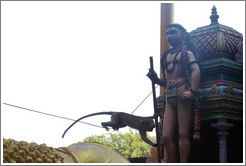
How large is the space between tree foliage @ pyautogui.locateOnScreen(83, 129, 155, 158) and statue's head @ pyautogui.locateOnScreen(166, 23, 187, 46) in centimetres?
1919

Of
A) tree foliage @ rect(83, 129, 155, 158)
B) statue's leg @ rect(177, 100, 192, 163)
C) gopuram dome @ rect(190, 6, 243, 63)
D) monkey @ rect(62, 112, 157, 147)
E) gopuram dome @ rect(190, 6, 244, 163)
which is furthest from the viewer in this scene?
tree foliage @ rect(83, 129, 155, 158)

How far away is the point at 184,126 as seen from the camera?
6633 mm

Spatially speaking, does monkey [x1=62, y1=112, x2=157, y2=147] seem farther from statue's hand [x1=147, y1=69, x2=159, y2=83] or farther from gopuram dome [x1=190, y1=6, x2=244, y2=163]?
gopuram dome [x1=190, y1=6, x2=244, y2=163]

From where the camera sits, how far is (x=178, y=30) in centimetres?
699

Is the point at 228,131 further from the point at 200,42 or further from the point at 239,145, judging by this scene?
the point at 200,42

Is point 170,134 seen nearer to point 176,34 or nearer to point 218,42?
point 176,34

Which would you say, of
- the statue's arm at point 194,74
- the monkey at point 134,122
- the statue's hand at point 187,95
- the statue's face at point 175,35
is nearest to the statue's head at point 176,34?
the statue's face at point 175,35

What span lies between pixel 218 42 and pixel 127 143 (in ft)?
67.6

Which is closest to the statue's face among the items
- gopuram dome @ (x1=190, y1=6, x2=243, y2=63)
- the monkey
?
gopuram dome @ (x1=190, y1=6, x2=243, y2=63)

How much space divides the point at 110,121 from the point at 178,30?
1.85 metres

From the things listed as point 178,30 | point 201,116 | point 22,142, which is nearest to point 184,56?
point 178,30

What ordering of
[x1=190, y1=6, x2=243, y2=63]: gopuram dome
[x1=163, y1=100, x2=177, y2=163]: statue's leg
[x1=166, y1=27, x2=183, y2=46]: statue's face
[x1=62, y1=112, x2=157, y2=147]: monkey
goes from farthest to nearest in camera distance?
[x1=190, y1=6, x2=243, y2=63]: gopuram dome < [x1=62, y1=112, x2=157, y2=147]: monkey < [x1=166, y1=27, x2=183, y2=46]: statue's face < [x1=163, y1=100, x2=177, y2=163]: statue's leg

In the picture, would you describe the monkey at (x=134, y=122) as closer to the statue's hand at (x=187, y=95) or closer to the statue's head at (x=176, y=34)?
the statue's hand at (x=187, y=95)

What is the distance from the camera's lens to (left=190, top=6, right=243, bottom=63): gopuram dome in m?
7.23
